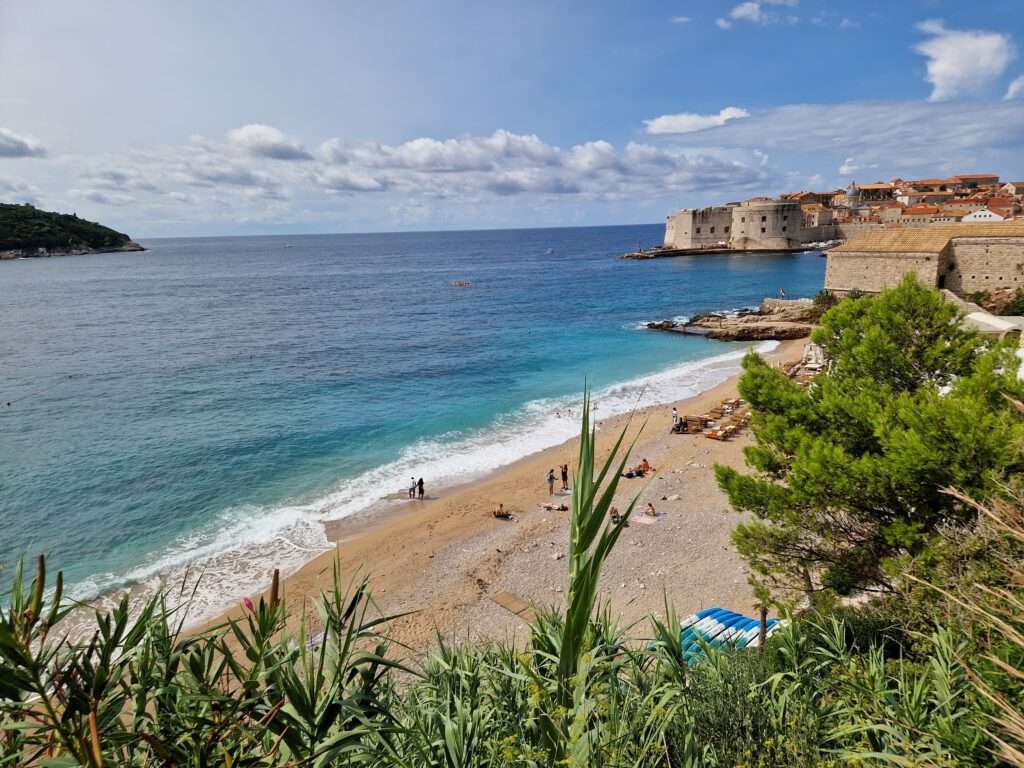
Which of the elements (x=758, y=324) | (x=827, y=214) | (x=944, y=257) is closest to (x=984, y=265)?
(x=944, y=257)

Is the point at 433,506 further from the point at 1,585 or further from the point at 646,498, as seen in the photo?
the point at 1,585

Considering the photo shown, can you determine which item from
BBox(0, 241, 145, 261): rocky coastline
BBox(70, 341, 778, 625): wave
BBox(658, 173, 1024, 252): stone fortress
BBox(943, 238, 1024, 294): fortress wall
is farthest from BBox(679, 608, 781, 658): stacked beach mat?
BBox(0, 241, 145, 261): rocky coastline

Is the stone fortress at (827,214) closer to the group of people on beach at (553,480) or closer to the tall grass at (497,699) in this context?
the group of people on beach at (553,480)

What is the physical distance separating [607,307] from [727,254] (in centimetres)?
5490

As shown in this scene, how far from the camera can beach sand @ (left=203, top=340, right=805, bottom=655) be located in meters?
12.9

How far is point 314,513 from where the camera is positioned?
18516 millimetres

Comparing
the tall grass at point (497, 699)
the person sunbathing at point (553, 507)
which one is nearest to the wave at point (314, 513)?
the person sunbathing at point (553, 507)

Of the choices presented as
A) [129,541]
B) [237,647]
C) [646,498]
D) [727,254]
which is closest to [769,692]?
[237,647]

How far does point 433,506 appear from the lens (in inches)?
750

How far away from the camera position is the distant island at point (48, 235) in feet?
451

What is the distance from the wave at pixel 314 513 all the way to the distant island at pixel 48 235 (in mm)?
160953

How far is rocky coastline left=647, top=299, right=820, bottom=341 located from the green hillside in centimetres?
15943

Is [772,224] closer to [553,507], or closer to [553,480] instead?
[553,480]

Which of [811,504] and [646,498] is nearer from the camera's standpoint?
[811,504]
